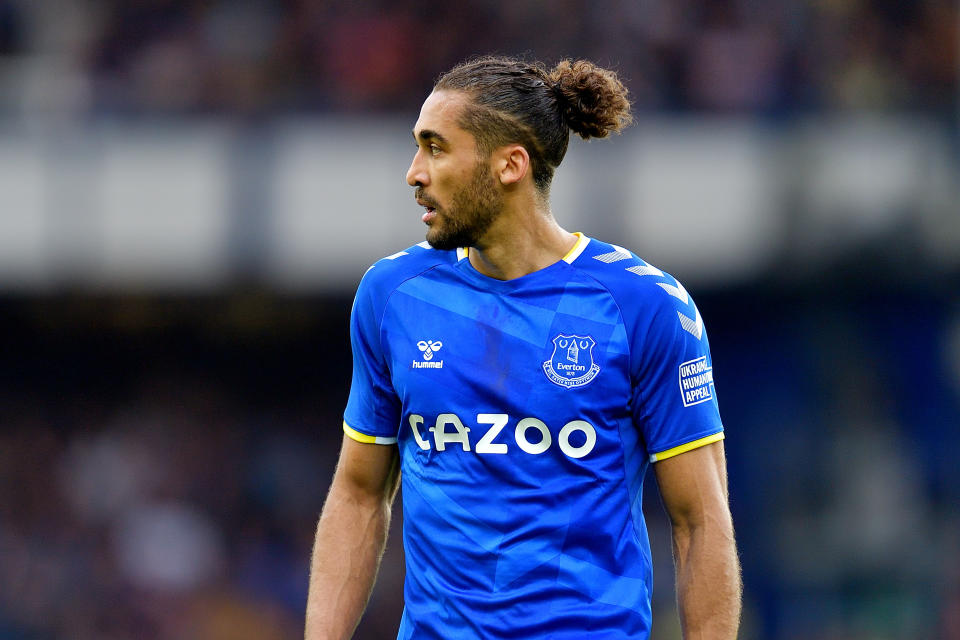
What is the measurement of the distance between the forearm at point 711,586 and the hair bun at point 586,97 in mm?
1027

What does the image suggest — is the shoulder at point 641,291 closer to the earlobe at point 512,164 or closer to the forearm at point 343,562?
the earlobe at point 512,164

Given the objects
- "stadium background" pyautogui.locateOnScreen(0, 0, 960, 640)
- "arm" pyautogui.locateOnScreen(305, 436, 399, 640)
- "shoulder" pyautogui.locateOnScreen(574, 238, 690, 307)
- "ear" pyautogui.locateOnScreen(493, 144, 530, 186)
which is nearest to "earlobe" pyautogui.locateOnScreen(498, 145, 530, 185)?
"ear" pyautogui.locateOnScreen(493, 144, 530, 186)

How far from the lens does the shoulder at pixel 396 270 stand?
147 inches

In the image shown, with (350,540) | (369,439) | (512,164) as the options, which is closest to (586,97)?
(512,164)

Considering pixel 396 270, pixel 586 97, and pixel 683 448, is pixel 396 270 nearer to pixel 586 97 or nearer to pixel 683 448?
pixel 586 97

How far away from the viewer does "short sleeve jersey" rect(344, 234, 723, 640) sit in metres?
3.46

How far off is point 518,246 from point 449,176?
9.8 inches

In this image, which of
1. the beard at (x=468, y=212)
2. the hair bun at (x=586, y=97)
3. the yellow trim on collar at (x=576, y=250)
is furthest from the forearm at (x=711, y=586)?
the hair bun at (x=586, y=97)

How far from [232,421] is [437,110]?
11128mm

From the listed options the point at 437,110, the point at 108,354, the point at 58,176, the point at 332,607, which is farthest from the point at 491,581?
the point at 108,354

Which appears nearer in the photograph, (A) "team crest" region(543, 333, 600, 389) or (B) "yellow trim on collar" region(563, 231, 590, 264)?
(A) "team crest" region(543, 333, 600, 389)

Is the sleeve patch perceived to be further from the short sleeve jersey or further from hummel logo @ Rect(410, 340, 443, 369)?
hummel logo @ Rect(410, 340, 443, 369)

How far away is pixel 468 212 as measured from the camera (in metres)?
3.63

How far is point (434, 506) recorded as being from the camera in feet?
11.6
